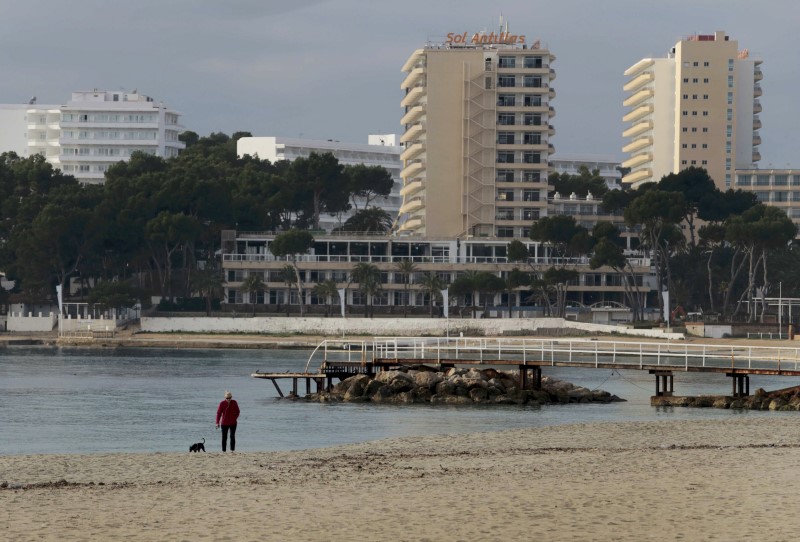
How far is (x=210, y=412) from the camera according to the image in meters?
65.9

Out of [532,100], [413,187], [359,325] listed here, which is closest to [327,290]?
[359,325]

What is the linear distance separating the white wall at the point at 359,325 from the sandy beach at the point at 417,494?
331ft

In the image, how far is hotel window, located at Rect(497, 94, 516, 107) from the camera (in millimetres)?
165250

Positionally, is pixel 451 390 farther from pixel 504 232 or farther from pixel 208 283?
pixel 504 232

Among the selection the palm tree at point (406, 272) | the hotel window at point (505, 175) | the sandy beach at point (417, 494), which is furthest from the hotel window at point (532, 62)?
the sandy beach at point (417, 494)

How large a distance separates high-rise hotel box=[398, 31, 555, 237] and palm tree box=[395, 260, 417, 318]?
11549 millimetres

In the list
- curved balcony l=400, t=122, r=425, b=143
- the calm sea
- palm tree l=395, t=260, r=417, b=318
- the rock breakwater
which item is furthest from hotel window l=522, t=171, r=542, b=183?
the rock breakwater

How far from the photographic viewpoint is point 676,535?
2195 centimetres

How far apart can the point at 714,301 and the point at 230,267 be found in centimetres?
5088

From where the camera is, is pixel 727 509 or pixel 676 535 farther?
pixel 727 509

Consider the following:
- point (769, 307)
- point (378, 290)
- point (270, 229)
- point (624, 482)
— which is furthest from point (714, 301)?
point (624, 482)

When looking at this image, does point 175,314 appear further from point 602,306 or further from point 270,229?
point 602,306

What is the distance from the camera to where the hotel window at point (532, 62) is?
16475 centimetres

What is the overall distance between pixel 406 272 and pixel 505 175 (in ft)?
65.5
